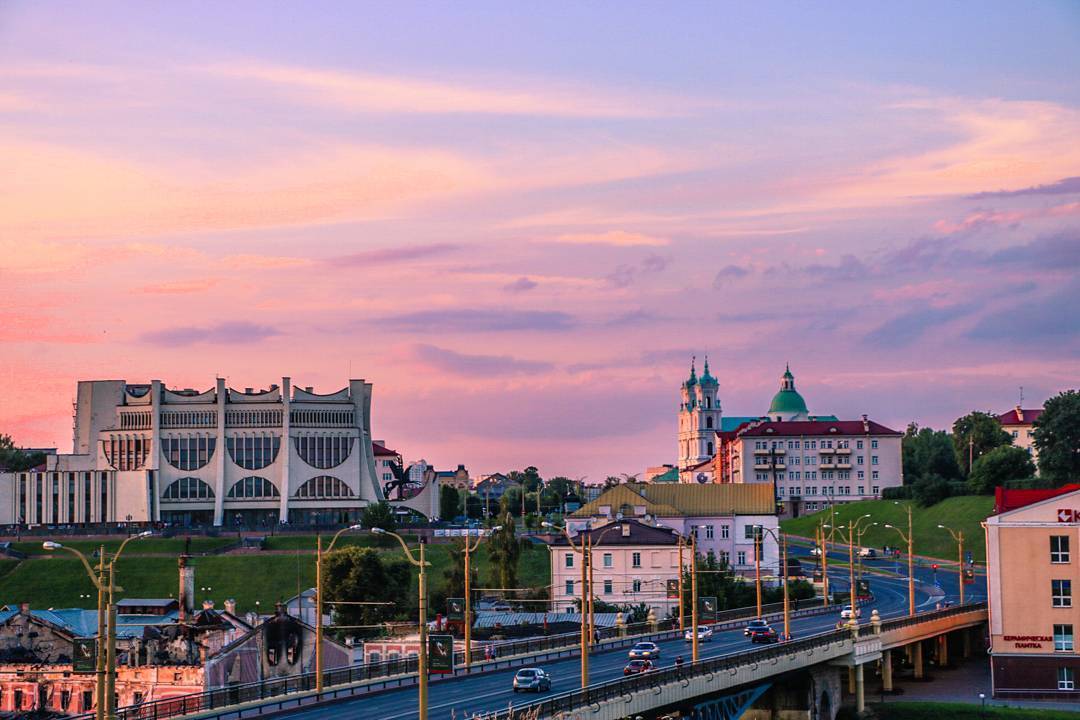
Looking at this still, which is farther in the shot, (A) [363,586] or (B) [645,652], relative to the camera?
(A) [363,586]

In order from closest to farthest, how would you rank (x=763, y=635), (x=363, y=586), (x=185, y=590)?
1. (x=763, y=635)
2. (x=185, y=590)
3. (x=363, y=586)

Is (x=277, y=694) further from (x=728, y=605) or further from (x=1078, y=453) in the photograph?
(x=1078, y=453)

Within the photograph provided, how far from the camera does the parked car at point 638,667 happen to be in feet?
270

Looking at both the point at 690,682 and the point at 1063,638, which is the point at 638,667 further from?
the point at 1063,638

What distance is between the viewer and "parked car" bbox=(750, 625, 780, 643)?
10162 cm

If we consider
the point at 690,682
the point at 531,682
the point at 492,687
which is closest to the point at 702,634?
the point at 492,687

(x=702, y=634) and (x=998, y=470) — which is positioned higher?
(x=998, y=470)

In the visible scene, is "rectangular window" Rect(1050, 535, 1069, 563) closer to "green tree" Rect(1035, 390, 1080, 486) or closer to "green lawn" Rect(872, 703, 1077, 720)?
"green lawn" Rect(872, 703, 1077, 720)

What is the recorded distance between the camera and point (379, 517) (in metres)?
193

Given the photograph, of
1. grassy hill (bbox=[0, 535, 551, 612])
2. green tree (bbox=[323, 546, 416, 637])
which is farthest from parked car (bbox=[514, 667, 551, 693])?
grassy hill (bbox=[0, 535, 551, 612])

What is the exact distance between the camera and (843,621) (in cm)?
11375

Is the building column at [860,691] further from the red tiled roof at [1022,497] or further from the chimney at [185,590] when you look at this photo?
the chimney at [185,590]

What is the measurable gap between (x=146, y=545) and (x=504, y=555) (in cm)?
5485

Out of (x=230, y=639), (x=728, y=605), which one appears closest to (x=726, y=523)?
(x=728, y=605)
